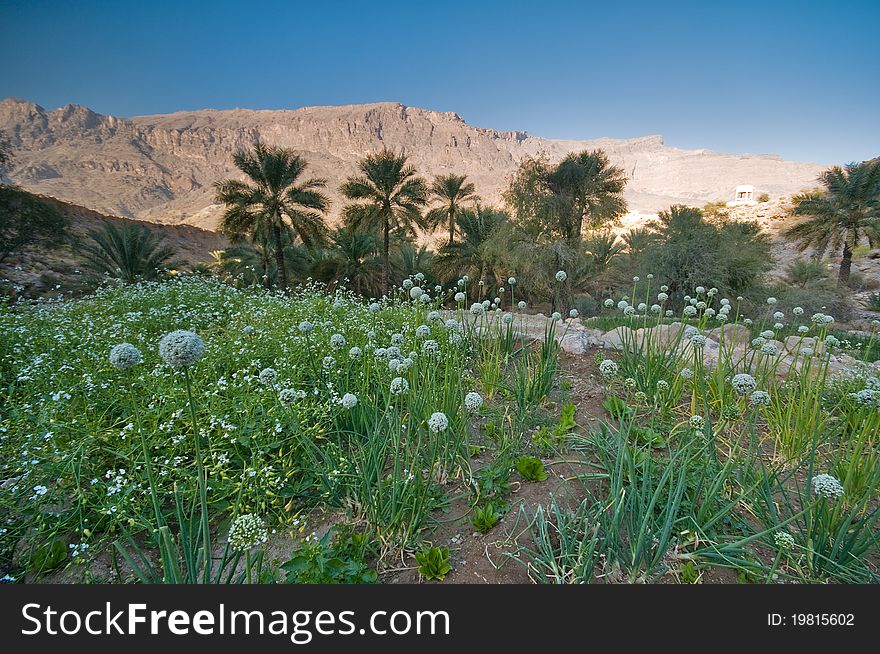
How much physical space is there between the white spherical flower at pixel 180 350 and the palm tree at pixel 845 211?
1095 inches

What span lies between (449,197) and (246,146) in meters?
158

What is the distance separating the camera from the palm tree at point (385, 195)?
62.7ft

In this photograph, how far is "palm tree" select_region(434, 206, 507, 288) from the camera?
2244 centimetres

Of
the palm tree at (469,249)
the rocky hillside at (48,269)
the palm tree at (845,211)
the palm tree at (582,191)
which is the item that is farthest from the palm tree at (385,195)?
the palm tree at (845,211)

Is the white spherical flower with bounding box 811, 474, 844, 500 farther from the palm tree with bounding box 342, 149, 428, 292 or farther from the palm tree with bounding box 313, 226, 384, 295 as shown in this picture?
the palm tree with bounding box 313, 226, 384, 295

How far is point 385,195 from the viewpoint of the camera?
19328 mm

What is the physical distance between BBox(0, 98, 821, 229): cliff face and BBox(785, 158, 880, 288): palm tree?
5215 centimetres

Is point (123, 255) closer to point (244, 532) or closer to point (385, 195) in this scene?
point (385, 195)

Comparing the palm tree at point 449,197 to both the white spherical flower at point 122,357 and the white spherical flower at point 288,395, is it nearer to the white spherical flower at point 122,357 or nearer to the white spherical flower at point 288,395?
the white spherical flower at point 288,395

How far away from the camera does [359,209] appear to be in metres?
19.5

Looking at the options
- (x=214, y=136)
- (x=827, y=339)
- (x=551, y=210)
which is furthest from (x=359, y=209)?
(x=214, y=136)

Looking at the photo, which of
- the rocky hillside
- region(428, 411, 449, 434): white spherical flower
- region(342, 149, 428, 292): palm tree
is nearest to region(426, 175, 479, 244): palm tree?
region(342, 149, 428, 292): palm tree

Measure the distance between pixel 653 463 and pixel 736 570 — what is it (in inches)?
22.4

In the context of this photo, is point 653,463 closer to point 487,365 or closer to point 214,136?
point 487,365
